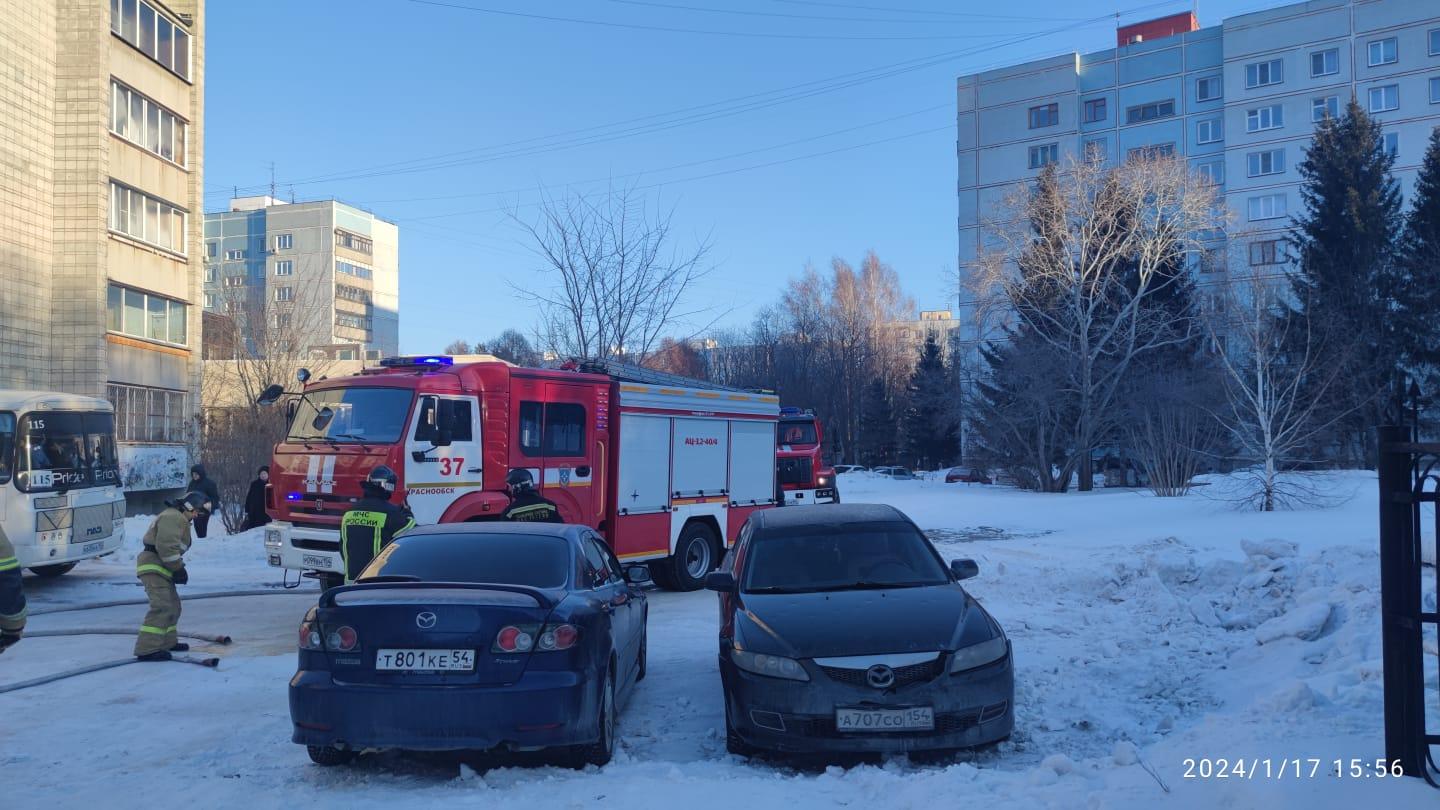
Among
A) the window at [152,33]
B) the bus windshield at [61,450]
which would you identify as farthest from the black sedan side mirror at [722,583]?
the window at [152,33]

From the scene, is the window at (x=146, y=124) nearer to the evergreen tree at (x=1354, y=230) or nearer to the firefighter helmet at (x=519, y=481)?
the firefighter helmet at (x=519, y=481)

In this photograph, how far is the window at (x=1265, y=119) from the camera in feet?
182

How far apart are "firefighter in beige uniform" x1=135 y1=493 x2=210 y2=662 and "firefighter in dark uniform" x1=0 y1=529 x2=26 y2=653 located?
2.85 metres

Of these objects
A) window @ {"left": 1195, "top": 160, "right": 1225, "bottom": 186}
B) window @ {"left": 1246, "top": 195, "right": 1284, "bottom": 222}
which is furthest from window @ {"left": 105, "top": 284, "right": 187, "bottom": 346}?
window @ {"left": 1246, "top": 195, "right": 1284, "bottom": 222}

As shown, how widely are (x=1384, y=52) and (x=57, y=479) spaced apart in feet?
198

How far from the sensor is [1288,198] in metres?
55.3

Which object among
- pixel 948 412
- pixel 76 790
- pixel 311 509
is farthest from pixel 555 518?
pixel 948 412

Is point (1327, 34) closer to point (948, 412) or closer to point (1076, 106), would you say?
point (1076, 106)

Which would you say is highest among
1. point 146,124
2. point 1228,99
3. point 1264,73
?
point 1264,73

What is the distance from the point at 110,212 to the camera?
29250 mm

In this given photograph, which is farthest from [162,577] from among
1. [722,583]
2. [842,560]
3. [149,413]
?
[149,413]

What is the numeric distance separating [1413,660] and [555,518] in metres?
7.59

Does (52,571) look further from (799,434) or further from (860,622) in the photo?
(799,434)
